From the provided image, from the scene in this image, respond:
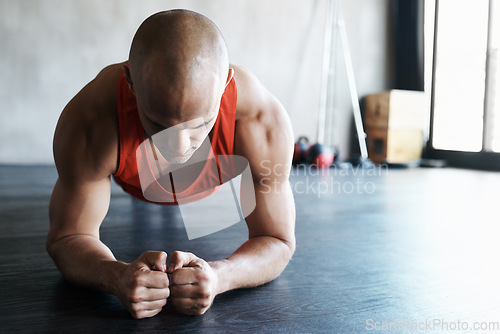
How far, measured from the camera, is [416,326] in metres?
0.71

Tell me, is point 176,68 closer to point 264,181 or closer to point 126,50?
point 264,181

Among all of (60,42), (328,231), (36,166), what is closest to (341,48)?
(60,42)

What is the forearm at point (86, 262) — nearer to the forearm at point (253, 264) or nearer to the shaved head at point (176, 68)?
the forearm at point (253, 264)

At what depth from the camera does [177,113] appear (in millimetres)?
602

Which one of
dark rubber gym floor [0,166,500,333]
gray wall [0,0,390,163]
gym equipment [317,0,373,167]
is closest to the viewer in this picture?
dark rubber gym floor [0,166,500,333]

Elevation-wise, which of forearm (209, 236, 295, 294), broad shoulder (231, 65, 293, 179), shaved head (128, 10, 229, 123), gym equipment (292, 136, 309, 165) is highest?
shaved head (128, 10, 229, 123)

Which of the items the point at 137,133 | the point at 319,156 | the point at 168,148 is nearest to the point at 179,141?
the point at 168,148

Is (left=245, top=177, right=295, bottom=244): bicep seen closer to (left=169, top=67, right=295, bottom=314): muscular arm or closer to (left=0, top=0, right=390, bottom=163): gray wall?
(left=169, top=67, right=295, bottom=314): muscular arm

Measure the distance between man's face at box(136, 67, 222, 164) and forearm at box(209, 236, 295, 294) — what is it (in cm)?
23

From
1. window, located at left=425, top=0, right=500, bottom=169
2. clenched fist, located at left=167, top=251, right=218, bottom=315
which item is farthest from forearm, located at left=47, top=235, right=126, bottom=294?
window, located at left=425, top=0, right=500, bottom=169

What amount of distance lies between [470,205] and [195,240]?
1.34 meters

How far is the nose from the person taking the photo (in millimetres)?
629

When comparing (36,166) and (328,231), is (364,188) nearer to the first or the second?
(328,231)

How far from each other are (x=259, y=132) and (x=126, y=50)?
9.68ft
